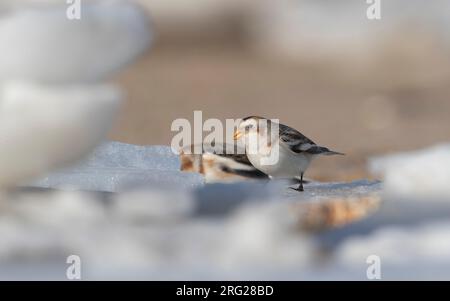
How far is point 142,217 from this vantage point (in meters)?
1.05

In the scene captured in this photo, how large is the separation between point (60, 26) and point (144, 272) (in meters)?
0.33

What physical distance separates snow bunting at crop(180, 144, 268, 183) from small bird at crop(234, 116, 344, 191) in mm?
20

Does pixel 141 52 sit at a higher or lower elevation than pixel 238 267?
higher

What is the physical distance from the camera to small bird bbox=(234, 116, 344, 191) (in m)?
1.29

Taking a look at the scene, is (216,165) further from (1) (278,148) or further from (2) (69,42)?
(2) (69,42)

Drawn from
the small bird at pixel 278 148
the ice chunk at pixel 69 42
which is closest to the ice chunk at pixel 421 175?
the small bird at pixel 278 148

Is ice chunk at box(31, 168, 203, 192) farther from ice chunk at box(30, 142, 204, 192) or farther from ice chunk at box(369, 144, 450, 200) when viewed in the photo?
ice chunk at box(369, 144, 450, 200)

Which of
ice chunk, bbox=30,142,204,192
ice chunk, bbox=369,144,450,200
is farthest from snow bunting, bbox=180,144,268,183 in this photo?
ice chunk, bbox=369,144,450,200

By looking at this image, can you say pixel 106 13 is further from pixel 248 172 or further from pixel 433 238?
pixel 433 238

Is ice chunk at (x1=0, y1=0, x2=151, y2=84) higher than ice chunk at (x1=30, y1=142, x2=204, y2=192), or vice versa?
ice chunk at (x1=0, y1=0, x2=151, y2=84)

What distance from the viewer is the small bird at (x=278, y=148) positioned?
1287mm

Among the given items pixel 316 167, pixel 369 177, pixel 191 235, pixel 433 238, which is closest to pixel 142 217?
pixel 191 235

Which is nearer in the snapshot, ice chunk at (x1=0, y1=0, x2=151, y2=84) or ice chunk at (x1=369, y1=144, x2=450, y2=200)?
ice chunk at (x1=0, y1=0, x2=151, y2=84)

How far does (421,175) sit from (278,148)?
0.71 ft
